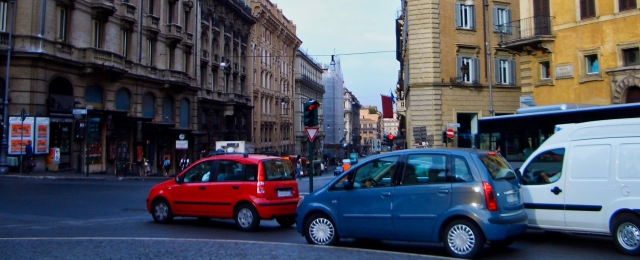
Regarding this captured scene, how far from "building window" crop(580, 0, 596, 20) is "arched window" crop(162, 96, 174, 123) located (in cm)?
2947

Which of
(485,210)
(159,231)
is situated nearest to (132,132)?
(159,231)

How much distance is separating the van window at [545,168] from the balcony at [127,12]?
99.6ft

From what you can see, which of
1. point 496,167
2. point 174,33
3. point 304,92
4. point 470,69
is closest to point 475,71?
point 470,69

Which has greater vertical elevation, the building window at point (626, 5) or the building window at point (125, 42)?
the building window at point (125, 42)

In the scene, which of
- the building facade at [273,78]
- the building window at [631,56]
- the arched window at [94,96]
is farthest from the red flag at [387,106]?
the building window at [631,56]

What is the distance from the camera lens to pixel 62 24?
29203 mm

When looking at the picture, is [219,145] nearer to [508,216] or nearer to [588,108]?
[588,108]

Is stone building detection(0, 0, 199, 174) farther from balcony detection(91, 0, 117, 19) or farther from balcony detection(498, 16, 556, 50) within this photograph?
balcony detection(498, 16, 556, 50)

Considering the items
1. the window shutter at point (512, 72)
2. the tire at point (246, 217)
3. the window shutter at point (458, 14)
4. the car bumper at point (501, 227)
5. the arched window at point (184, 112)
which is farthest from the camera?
the arched window at point (184, 112)

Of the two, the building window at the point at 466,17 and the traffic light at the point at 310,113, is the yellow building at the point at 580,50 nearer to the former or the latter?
the building window at the point at 466,17

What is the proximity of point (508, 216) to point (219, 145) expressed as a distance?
3410 centimetres

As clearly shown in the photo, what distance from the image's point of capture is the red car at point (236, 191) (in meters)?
11.0

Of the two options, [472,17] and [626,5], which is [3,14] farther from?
[626,5]

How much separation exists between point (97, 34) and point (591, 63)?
26803 mm
